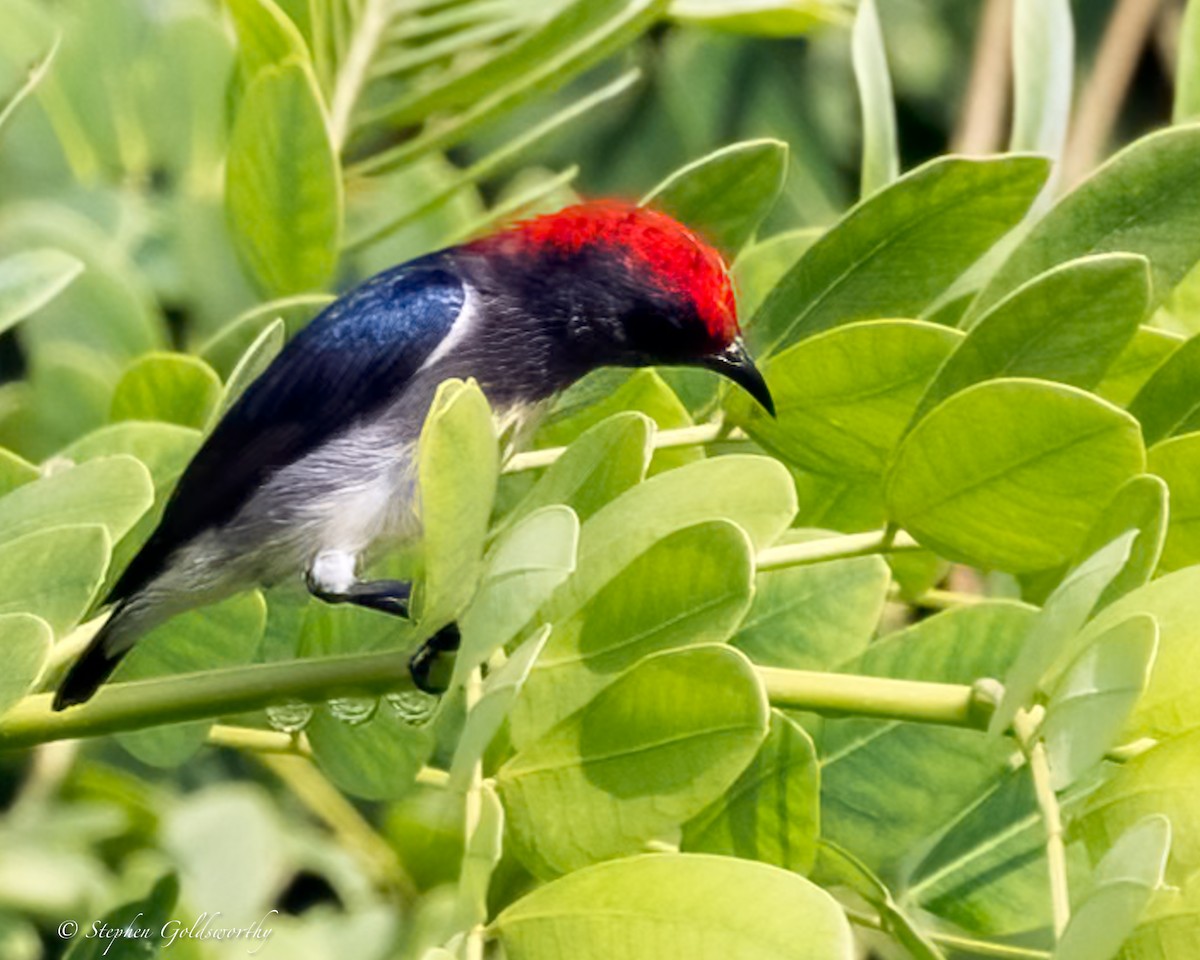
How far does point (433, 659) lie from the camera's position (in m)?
1.43

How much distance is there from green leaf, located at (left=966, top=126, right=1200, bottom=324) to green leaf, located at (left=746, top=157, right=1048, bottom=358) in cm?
4

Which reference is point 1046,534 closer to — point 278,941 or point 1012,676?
point 1012,676

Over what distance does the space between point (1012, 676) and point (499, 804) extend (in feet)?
1.14

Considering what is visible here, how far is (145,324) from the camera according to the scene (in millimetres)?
2217

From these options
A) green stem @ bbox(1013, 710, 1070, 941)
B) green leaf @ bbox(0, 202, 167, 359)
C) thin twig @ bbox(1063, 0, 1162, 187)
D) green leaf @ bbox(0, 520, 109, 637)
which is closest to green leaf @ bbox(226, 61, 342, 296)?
green leaf @ bbox(0, 202, 167, 359)

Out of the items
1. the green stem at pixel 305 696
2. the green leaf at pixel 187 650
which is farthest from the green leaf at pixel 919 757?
the green leaf at pixel 187 650

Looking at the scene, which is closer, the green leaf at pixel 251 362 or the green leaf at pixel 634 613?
the green leaf at pixel 634 613

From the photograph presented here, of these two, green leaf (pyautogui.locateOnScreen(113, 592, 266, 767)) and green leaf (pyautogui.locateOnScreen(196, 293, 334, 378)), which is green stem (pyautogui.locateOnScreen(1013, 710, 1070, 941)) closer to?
green leaf (pyautogui.locateOnScreen(113, 592, 266, 767))

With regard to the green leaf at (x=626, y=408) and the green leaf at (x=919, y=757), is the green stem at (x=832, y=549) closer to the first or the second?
the green leaf at (x=919, y=757)

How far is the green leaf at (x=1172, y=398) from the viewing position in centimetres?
148

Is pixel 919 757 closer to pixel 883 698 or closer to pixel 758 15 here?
pixel 883 698

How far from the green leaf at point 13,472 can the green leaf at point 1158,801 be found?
3.05 feet

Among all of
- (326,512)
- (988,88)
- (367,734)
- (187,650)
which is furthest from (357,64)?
(988,88)

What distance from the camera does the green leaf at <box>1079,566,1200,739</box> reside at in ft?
4.08
